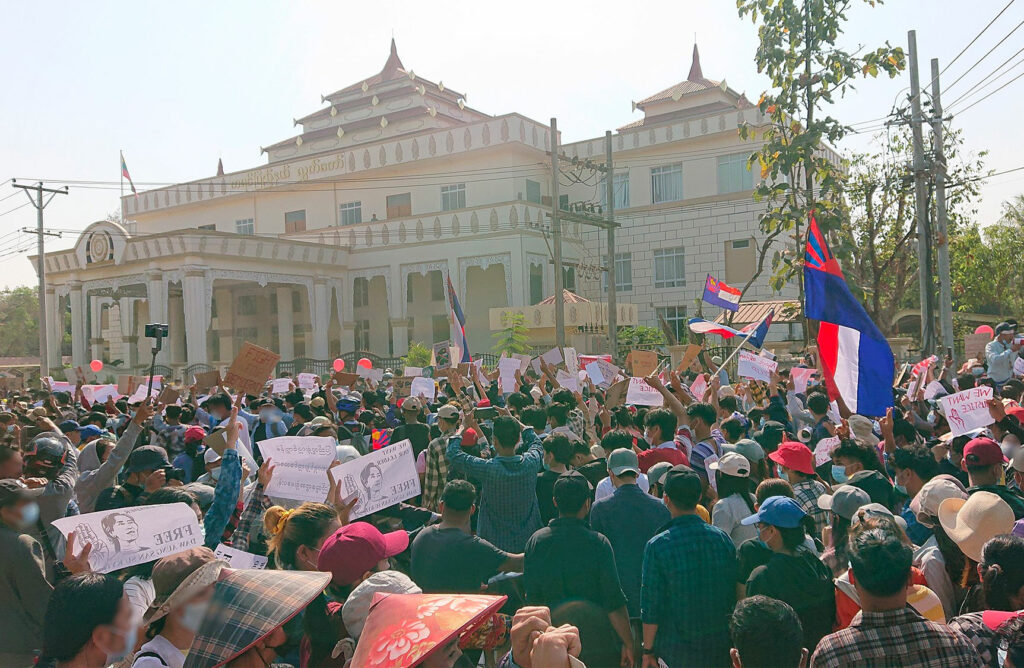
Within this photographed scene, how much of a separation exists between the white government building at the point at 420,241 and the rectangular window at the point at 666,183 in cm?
6

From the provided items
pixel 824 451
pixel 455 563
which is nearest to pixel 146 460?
pixel 455 563

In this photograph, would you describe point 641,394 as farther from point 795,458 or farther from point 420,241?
point 420,241

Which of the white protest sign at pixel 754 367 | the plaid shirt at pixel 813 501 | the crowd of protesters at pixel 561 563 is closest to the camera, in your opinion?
the crowd of protesters at pixel 561 563

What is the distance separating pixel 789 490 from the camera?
4371 mm

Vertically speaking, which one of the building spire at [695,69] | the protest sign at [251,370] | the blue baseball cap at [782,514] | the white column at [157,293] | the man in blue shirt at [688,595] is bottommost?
the man in blue shirt at [688,595]

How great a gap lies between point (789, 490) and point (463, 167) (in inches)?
1303

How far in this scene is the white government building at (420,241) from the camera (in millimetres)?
33344

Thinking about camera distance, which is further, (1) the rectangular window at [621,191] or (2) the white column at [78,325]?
(1) the rectangular window at [621,191]

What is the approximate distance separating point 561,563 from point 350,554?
1.09 meters

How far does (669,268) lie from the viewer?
35812 millimetres

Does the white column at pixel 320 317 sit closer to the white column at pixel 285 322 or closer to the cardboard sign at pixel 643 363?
the white column at pixel 285 322

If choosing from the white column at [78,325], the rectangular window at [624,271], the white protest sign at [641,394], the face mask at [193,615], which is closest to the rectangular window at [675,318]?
the rectangular window at [624,271]

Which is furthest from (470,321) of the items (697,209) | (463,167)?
(697,209)

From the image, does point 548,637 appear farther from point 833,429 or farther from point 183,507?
point 833,429
